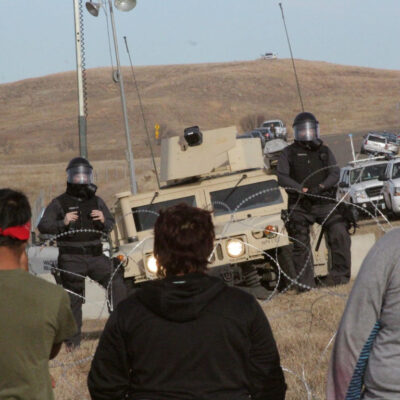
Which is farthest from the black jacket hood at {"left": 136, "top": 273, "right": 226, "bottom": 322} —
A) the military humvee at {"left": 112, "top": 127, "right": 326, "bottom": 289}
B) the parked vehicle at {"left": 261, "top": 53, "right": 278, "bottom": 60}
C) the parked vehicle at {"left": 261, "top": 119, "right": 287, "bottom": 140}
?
the parked vehicle at {"left": 261, "top": 53, "right": 278, "bottom": 60}

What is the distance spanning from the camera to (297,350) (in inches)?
291

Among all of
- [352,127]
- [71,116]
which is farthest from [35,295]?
[71,116]

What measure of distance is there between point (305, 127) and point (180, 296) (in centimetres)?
722

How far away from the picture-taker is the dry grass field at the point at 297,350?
20.7 feet

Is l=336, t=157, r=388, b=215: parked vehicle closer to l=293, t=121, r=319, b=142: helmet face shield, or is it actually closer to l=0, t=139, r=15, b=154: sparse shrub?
l=293, t=121, r=319, b=142: helmet face shield

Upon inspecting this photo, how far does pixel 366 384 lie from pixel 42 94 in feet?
404

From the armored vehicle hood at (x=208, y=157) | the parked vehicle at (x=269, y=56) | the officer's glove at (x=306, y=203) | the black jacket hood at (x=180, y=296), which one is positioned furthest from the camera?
the parked vehicle at (x=269, y=56)

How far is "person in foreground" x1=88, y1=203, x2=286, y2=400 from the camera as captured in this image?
3332 millimetres

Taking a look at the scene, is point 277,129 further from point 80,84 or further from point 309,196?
point 309,196

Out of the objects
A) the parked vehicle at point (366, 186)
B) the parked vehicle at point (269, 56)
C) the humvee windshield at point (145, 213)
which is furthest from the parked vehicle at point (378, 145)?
the parked vehicle at point (269, 56)

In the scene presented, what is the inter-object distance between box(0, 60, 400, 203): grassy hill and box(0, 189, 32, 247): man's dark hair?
66.3m

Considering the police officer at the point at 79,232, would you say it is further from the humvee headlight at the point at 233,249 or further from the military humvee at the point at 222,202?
the humvee headlight at the point at 233,249

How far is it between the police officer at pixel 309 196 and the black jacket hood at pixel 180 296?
23.1 feet

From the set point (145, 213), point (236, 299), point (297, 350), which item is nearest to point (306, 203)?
point (145, 213)
